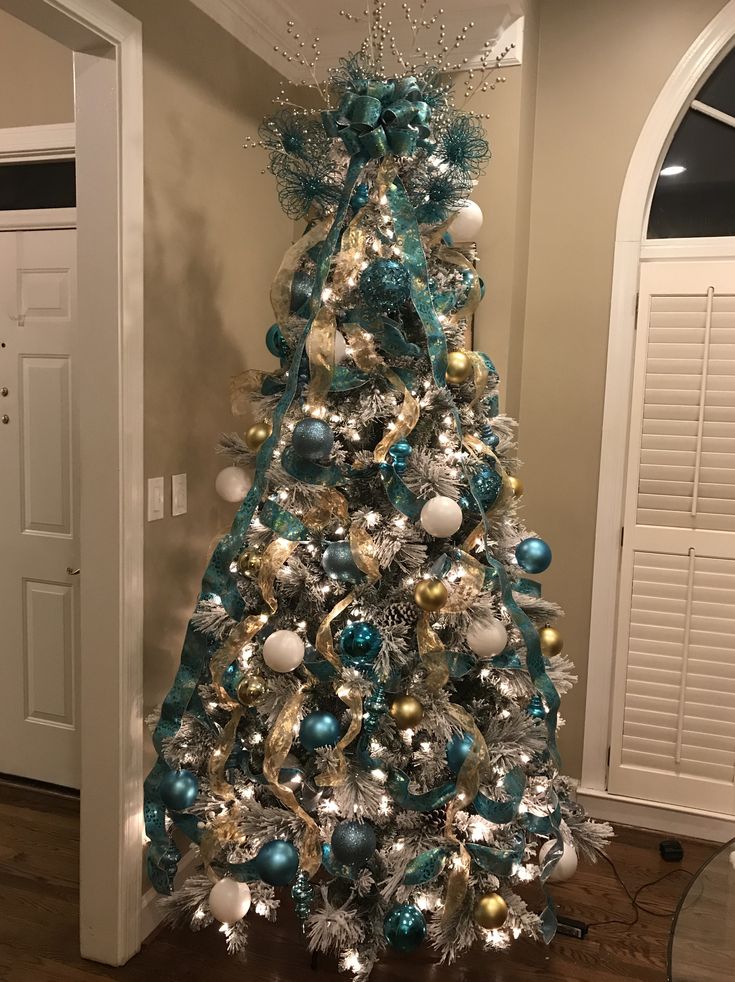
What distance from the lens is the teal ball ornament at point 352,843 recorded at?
1753 mm

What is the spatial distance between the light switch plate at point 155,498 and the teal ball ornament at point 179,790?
681 millimetres

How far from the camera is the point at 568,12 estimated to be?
273 cm

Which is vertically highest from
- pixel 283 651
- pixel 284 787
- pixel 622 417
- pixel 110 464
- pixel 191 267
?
pixel 191 267

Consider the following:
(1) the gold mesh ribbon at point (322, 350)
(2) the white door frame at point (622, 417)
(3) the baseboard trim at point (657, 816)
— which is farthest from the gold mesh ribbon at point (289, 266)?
(3) the baseboard trim at point (657, 816)

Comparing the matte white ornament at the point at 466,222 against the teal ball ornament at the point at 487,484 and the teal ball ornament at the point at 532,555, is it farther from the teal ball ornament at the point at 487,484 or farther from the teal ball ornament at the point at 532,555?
the teal ball ornament at the point at 532,555

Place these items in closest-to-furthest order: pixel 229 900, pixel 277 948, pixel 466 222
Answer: pixel 229 900, pixel 466 222, pixel 277 948

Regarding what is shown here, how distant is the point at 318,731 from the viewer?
1783 millimetres

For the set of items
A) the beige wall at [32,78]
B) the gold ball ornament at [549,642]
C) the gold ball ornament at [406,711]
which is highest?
the beige wall at [32,78]

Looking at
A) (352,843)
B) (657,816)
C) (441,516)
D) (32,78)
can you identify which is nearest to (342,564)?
(441,516)

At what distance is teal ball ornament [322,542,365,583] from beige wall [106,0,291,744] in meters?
0.60

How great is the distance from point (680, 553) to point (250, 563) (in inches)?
65.2

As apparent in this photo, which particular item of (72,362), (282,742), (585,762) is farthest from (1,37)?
(585,762)

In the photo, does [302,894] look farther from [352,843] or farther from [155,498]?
[155,498]

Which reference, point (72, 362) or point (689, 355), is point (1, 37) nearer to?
point (72, 362)
